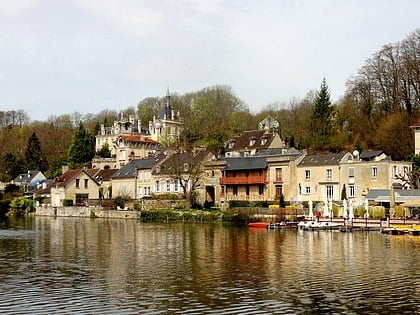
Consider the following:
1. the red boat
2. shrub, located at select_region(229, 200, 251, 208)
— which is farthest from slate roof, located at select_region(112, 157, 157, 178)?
the red boat

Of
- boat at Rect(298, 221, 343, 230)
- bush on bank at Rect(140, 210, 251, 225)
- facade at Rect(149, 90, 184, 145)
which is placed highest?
facade at Rect(149, 90, 184, 145)

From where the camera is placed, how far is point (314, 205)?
202ft

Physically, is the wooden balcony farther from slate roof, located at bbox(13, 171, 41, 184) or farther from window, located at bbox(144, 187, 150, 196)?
slate roof, located at bbox(13, 171, 41, 184)

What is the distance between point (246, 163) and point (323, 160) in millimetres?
9120

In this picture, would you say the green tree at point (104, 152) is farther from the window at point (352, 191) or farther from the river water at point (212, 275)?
the river water at point (212, 275)

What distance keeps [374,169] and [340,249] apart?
25988 mm

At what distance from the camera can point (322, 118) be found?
77688 mm

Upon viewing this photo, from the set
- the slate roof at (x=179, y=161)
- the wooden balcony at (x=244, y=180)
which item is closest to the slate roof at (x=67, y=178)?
the slate roof at (x=179, y=161)

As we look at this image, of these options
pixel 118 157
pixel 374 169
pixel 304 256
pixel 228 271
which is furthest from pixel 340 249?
pixel 118 157

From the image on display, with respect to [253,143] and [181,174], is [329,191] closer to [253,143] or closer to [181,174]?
[181,174]

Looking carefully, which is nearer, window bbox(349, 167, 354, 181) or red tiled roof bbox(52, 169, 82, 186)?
window bbox(349, 167, 354, 181)

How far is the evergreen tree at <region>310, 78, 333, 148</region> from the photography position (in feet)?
→ 253

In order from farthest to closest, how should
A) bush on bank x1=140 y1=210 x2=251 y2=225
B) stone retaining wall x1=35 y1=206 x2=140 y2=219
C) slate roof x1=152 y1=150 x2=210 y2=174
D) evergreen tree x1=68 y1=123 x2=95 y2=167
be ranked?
evergreen tree x1=68 y1=123 x2=95 y2=167 < slate roof x1=152 y1=150 x2=210 y2=174 < stone retaining wall x1=35 y1=206 x2=140 y2=219 < bush on bank x1=140 y1=210 x2=251 y2=225

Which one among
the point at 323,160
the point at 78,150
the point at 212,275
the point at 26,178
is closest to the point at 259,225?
the point at 323,160
